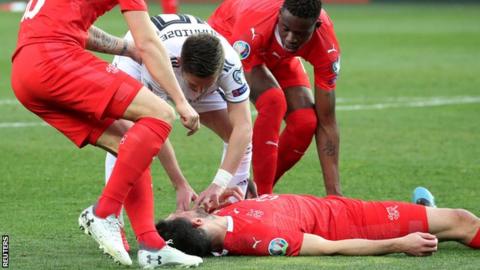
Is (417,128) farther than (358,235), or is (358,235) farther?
(417,128)

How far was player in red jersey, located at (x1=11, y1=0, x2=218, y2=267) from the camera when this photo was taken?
680cm

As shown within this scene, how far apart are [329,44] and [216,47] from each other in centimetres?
200

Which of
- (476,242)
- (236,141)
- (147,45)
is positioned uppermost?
(147,45)

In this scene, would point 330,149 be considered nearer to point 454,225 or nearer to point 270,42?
point 270,42

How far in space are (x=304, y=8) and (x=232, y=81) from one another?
1052mm

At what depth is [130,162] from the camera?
6785 mm

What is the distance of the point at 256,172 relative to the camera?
9.30 m

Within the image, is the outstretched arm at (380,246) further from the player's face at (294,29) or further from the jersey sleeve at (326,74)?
the jersey sleeve at (326,74)

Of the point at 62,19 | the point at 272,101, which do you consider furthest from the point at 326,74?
the point at 62,19

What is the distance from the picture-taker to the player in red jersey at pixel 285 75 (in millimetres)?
8750

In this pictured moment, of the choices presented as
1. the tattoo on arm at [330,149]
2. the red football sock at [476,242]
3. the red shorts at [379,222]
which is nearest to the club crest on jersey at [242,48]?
the tattoo on arm at [330,149]

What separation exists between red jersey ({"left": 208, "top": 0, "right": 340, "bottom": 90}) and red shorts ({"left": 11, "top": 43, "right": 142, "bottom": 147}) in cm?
208

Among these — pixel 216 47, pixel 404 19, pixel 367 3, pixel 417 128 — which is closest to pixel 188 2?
pixel 367 3

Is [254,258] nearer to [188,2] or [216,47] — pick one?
[216,47]
